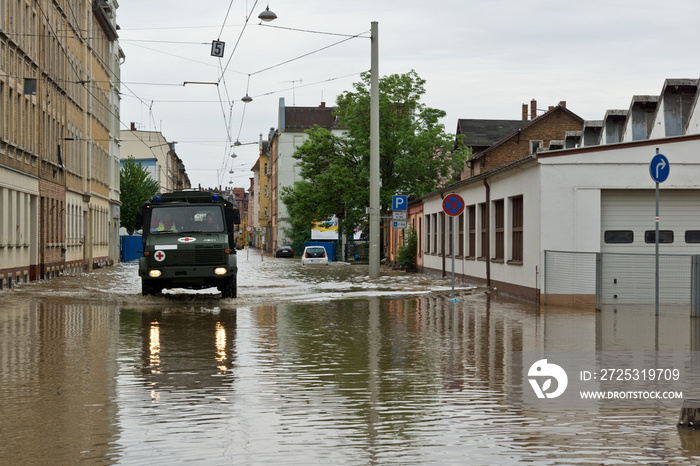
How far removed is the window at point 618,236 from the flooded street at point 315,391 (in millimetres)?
4520

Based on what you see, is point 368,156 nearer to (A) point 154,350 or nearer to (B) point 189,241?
(B) point 189,241

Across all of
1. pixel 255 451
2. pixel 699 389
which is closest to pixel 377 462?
pixel 255 451

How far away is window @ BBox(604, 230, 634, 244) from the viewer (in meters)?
23.9

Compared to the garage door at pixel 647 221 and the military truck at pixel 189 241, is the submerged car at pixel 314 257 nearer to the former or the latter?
the military truck at pixel 189 241

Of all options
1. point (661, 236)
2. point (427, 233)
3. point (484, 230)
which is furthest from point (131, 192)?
point (661, 236)

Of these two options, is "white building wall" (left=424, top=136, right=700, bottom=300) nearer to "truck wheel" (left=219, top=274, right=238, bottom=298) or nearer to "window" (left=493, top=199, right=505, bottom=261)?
"window" (left=493, top=199, right=505, bottom=261)

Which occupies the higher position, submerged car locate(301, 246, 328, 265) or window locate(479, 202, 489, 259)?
window locate(479, 202, 489, 259)

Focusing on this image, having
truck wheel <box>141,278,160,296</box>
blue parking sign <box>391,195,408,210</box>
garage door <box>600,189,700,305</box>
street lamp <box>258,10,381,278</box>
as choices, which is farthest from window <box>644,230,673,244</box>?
street lamp <box>258,10,381,278</box>

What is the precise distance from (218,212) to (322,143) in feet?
133

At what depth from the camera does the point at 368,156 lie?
61.8 meters

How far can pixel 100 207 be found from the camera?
59.5 meters

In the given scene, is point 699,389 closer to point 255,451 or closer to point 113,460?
point 255,451

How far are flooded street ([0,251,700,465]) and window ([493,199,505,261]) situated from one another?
923 cm

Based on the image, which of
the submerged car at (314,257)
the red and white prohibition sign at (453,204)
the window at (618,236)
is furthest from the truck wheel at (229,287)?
the submerged car at (314,257)
